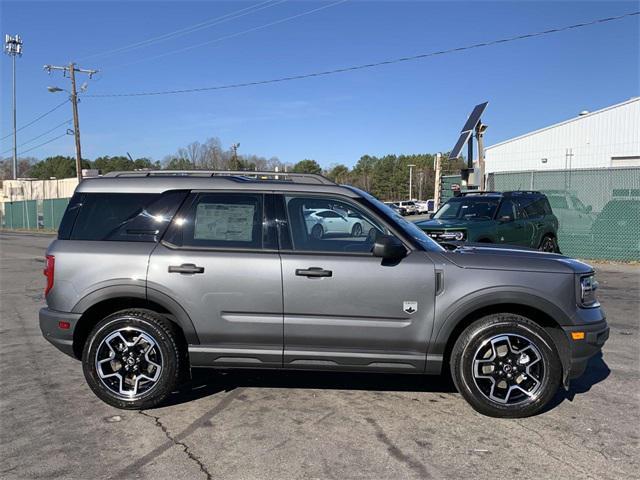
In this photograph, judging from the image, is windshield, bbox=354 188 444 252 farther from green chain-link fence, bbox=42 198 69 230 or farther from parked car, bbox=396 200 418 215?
parked car, bbox=396 200 418 215

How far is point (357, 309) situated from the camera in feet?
13.8

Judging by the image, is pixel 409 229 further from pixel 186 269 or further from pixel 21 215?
pixel 21 215

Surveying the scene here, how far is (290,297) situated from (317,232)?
2.12 ft

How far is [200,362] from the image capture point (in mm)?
4395

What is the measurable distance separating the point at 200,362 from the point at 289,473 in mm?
1405

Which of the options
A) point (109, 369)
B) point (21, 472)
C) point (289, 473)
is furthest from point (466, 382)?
point (21, 472)

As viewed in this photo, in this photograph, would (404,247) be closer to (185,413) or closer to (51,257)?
(185,413)

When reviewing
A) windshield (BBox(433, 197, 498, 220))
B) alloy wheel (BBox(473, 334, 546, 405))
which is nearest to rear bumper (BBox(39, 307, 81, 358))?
alloy wheel (BBox(473, 334, 546, 405))

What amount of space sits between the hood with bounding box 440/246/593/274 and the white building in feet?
98.6

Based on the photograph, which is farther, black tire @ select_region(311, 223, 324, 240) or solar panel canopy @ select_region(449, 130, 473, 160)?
solar panel canopy @ select_region(449, 130, 473, 160)

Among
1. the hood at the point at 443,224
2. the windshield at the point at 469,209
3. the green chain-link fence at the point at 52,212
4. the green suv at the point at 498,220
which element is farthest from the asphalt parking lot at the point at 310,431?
the green chain-link fence at the point at 52,212

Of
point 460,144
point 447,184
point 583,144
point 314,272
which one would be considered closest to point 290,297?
point 314,272

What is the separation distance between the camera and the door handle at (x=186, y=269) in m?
4.30

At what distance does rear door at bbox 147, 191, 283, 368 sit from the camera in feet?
14.0
